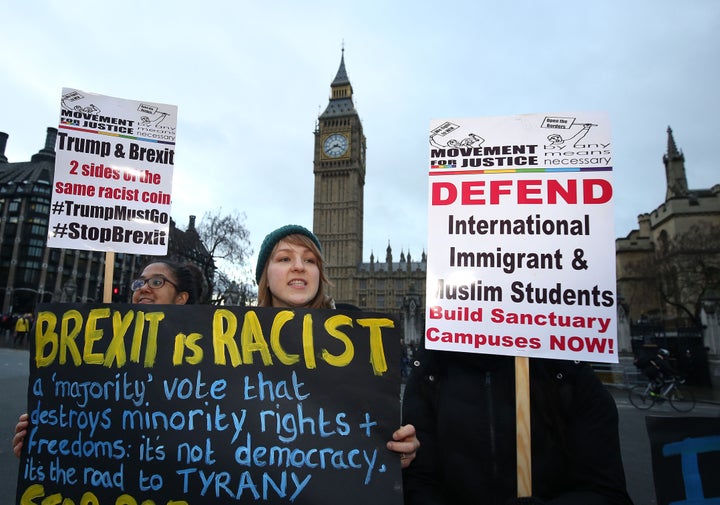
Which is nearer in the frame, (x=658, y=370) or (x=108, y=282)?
(x=108, y=282)

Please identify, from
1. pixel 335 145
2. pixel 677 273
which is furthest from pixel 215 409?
pixel 335 145

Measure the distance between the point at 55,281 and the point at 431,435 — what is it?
64.0m

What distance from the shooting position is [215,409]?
6.40 feet

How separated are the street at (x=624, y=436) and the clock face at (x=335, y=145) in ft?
223

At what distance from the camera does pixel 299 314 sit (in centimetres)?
202

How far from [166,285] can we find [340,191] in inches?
2945

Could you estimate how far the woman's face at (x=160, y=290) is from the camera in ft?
9.82

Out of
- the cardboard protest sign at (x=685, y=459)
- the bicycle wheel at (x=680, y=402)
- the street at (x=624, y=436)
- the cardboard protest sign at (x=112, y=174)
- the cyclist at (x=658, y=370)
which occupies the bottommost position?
the bicycle wheel at (x=680, y=402)

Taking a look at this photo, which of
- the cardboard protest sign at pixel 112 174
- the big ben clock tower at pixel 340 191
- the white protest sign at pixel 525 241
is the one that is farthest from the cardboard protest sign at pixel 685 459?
the big ben clock tower at pixel 340 191

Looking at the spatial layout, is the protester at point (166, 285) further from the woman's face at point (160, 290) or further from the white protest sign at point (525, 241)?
the white protest sign at point (525, 241)

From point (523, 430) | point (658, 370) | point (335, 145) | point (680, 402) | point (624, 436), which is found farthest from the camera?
point (335, 145)

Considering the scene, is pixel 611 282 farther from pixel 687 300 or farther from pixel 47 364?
pixel 687 300

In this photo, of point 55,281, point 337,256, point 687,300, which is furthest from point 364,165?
point 687,300

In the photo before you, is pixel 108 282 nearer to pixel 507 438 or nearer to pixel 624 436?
pixel 507 438
